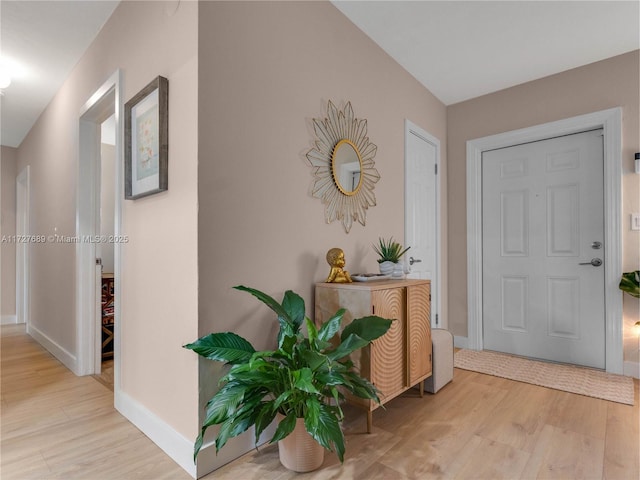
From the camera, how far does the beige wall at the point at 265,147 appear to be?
155 cm

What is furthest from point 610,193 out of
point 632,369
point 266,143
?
point 266,143

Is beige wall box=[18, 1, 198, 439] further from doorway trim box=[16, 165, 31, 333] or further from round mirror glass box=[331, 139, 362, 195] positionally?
doorway trim box=[16, 165, 31, 333]

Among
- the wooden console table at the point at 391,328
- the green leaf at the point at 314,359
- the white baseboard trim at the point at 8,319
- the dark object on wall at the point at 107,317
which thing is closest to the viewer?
the green leaf at the point at 314,359

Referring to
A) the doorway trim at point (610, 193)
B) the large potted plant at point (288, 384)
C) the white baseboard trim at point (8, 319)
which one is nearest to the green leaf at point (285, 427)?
the large potted plant at point (288, 384)

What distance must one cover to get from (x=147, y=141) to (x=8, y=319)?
4.65 m

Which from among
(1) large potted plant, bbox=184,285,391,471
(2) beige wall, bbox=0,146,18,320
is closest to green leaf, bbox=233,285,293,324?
(1) large potted plant, bbox=184,285,391,471

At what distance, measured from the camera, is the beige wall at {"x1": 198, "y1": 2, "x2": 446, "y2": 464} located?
5.08ft

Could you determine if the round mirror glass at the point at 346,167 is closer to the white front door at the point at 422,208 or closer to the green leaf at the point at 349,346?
the white front door at the point at 422,208

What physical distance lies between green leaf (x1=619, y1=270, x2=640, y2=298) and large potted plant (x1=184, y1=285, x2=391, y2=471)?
2098 mm

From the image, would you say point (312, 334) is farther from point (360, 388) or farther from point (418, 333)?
point (418, 333)

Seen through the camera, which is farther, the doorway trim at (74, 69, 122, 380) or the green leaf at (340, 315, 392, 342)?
the doorway trim at (74, 69, 122, 380)

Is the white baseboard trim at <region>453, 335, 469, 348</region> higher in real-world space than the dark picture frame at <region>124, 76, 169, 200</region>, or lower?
lower

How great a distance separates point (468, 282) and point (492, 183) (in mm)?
968

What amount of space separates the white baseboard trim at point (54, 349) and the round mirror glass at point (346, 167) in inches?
96.2
